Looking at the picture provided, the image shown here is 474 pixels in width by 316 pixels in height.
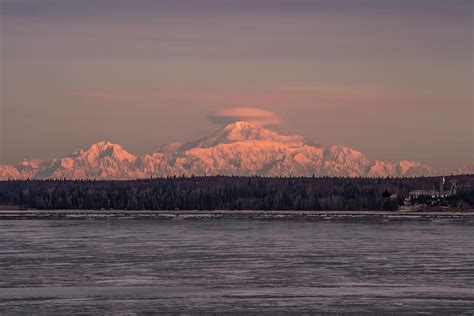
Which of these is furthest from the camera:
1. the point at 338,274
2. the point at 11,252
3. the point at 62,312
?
the point at 11,252

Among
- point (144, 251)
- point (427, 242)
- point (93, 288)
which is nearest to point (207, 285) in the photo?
point (93, 288)

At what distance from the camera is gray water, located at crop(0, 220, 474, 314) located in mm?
44750

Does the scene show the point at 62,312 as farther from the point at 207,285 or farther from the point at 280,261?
the point at 280,261

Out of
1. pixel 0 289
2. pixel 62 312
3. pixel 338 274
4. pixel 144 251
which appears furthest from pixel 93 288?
pixel 144 251

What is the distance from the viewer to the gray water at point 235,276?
147 ft

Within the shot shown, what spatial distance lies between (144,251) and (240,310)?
3396cm

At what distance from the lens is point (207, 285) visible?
52.1 m

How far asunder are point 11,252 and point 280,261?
70.6ft

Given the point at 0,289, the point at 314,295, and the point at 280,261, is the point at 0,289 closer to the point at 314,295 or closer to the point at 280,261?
the point at 314,295

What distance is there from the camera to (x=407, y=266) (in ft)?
206

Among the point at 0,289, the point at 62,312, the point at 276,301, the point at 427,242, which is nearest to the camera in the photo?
the point at 62,312

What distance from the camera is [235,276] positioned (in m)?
56.2

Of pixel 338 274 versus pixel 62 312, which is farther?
pixel 338 274

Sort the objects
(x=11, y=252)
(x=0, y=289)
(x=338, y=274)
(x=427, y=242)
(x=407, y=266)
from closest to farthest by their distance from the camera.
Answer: (x=0, y=289), (x=338, y=274), (x=407, y=266), (x=11, y=252), (x=427, y=242)
